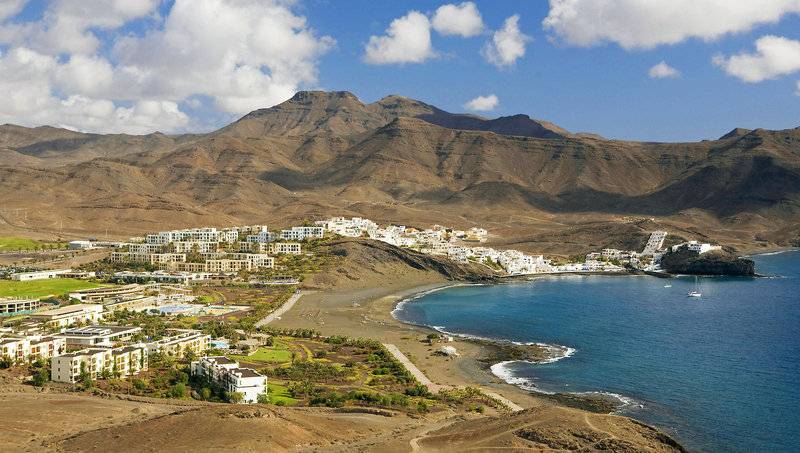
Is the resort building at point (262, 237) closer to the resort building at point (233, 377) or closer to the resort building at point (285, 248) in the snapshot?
the resort building at point (285, 248)

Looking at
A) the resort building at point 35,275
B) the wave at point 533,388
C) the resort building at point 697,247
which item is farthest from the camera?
the resort building at point 697,247

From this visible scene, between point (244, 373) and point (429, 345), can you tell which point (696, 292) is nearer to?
point (429, 345)

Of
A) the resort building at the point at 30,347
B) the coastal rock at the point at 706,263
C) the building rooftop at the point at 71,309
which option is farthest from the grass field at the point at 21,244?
the coastal rock at the point at 706,263

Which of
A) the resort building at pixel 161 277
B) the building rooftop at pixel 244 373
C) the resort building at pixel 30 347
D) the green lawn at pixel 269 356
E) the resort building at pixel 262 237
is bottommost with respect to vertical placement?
the green lawn at pixel 269 356

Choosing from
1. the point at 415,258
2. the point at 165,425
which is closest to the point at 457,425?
the point at 165,425

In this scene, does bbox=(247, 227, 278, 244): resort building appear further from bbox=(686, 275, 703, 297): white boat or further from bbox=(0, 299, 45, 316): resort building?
bbox=(686, 275, 703, 297): white boat

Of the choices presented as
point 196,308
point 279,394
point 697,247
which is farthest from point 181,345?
point 697,247
